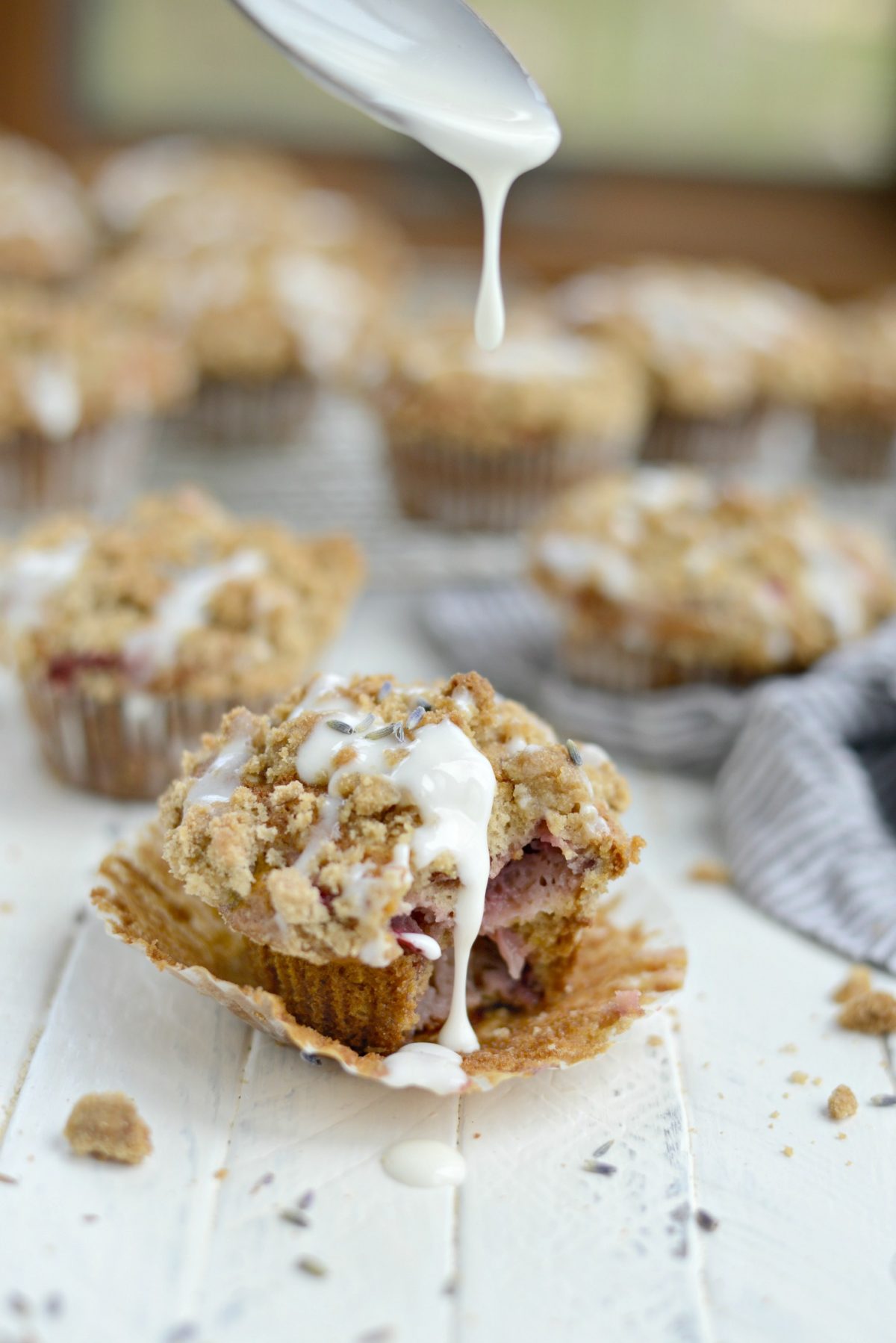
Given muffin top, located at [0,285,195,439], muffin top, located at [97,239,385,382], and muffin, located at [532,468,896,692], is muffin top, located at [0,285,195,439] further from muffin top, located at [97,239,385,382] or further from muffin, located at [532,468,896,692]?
muffin, located at [532,468,896,692]

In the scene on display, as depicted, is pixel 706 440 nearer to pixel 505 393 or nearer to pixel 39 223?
pixel 505 393

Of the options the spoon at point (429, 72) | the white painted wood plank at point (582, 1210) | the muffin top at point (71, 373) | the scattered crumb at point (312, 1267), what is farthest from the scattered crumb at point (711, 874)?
the muffin top at point (71, 373)

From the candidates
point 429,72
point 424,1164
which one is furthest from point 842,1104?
→ point 429,72

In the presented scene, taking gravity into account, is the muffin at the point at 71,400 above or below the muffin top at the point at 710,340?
above

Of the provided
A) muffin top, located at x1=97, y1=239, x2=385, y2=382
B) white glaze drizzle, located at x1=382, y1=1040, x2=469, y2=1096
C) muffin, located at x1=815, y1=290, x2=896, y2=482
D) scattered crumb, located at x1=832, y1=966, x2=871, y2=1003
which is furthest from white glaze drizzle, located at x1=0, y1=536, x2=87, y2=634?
muffin, located at x1=815, y1=290, x2=896, y2=482

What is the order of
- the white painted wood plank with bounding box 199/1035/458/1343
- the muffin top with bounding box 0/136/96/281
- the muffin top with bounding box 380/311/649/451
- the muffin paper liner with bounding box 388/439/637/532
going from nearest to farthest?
the white painted wood plank with bounding box 199/1035/458/1343 < the muffin top with bounding box 380/311/649/451 < the muffin paper liner with bounding box 388/439/637/532 < the muffin top with bounding box 0/136/96/281

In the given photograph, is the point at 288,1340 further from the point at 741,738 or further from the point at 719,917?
the point at 741,738

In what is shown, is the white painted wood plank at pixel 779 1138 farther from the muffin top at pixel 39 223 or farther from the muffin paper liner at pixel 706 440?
the muffin top at pixel 39 223
